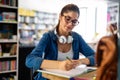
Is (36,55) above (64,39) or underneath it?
underneath

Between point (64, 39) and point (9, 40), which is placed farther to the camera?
point (9, 40)

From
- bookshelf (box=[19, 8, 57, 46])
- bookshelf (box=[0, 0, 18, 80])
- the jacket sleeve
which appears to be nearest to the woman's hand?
the jacket sleeve

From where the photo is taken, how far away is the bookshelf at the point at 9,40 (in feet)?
12.2

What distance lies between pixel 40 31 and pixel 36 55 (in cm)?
617

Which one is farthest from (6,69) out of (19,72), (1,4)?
(1,4)

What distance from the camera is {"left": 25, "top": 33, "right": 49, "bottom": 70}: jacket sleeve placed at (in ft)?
3.81

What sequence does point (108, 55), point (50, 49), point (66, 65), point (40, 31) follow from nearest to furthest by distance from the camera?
point (108, 55)
point (66, 65)
point (50, 49)
point (40, 31)

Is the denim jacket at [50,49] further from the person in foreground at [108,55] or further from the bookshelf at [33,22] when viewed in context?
the bookshelf at [33,22]

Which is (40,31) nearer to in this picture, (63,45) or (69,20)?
(63,45)

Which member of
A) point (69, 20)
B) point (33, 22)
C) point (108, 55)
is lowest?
point (108, 55)

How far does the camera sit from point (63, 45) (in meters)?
1.42

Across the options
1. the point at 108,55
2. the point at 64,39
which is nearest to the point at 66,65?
the point at 64,39

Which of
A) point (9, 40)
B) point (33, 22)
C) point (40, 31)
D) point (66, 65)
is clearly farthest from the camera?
point (40, 31)

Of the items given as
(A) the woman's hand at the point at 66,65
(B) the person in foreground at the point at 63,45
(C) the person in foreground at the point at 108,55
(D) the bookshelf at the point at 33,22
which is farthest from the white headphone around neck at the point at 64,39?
(D) the bookshelf at the point at 33,22
